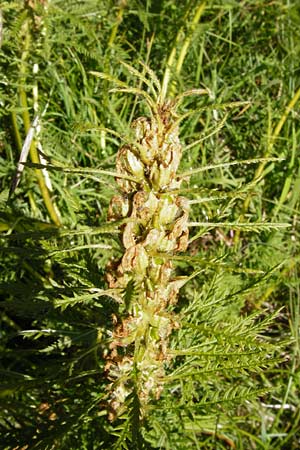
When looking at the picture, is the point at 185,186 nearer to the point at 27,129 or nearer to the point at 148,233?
the point at 27,129

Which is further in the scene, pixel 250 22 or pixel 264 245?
pixel 250 22

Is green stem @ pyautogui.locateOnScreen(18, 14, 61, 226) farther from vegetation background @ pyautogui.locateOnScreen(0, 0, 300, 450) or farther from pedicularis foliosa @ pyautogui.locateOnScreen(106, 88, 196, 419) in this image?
pedicularis foliosa @ pyautogui.locateOnScreen(106, 88, 196, 419)

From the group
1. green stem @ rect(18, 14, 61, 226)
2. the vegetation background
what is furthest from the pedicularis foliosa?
green stem @ rect(18, 14, 61, 226)

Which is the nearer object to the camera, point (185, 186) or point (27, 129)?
point (27, 129)

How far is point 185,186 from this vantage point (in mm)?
2543

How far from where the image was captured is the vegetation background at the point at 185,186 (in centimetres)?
188

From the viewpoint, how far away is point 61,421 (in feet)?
5.15

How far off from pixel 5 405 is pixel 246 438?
1251 mm

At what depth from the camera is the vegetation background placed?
188 centimetres

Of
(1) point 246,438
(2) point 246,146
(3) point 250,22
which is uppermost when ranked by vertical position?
(3) point 250,22

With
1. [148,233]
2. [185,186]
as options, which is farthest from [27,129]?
[148,233]

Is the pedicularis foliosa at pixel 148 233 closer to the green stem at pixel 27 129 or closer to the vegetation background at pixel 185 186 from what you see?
the vegetation background at pixel 185 186

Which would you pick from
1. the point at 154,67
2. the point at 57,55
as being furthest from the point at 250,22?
the point at 57,55

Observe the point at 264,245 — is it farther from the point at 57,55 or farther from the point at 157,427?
the point at 57,55
